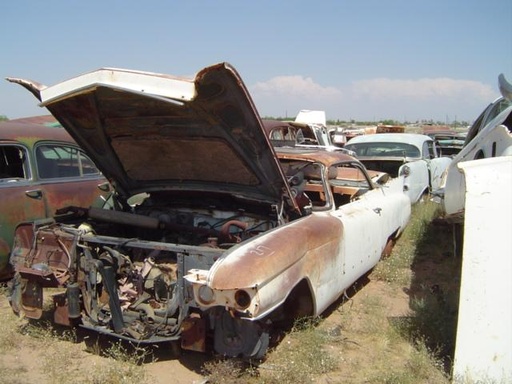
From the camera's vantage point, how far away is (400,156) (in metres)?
9.68

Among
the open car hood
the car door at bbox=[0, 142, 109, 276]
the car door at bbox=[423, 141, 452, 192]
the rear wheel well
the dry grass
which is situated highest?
the open car hood

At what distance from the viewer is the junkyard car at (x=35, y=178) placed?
525cm

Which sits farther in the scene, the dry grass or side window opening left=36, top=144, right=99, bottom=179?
side window opening left=36, top=144, right=99, bottom=179

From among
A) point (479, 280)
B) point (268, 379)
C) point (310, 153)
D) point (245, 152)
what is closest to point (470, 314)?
point (479, 280)

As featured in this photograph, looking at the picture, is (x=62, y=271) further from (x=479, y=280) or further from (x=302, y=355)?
(x=479, y=280)

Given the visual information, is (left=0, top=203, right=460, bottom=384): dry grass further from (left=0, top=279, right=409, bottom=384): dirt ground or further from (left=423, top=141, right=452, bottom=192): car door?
(left=423, top=141, right=452, bottom=192): car door

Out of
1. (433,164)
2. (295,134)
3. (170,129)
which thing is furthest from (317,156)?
(295,134)

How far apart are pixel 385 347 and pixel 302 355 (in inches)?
28.4

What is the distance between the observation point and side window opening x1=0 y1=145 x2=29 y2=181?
571 centimetres

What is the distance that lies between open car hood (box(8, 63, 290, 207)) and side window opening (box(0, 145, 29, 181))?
5.41 feet

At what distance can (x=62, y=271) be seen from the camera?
3.95m

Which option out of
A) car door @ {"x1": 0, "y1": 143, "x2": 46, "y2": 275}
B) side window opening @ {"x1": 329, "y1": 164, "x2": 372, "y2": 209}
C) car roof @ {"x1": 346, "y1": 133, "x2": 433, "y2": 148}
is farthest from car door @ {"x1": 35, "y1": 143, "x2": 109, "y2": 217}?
car roof @ {"x1": 346, "y1": 133, "x2": 433, "y2": 148}

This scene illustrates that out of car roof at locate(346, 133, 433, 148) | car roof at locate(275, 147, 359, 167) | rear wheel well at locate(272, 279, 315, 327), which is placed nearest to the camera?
rear wheel well at locate(272, 279, 315, 327)

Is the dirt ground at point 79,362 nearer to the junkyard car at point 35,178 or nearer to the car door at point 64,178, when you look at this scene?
the junkyard car at point 35,178
